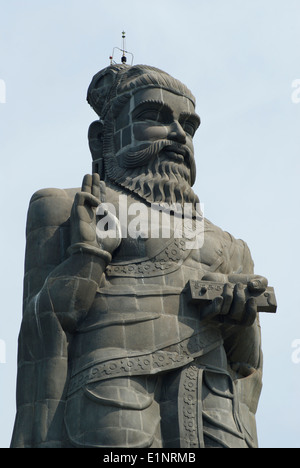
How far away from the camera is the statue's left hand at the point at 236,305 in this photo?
1680 cm

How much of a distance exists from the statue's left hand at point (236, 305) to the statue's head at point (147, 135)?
212cm

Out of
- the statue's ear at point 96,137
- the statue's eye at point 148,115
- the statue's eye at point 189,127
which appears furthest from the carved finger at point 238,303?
the statue's ear at point 96,137

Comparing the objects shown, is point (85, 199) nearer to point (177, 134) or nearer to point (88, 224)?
point (88, 224)

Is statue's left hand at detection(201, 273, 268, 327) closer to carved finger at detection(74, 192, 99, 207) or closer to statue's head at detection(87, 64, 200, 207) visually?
statue's head at detection(87, 64, 200, 207)

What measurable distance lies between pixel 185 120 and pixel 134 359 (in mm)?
4608

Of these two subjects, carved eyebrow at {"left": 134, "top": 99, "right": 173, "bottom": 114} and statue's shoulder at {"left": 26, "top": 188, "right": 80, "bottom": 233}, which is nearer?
statue's shoulder at {"left": 26, "top": 188, "right": 80, "bottom": 233}

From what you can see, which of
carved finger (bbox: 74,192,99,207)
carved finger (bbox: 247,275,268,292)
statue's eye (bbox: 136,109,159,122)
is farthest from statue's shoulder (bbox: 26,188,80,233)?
carved finger (bbox: 247,275,268,292)

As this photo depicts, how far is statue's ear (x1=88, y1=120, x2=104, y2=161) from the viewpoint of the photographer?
63.1 feet

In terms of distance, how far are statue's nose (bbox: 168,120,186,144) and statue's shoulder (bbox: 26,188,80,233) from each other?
1.93 meters

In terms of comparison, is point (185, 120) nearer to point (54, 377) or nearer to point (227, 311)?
point (227, 311)

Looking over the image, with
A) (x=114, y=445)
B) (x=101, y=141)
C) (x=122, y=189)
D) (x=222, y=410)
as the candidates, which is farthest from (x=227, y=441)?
(x=101, y=141)

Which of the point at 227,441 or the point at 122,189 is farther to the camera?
the point at 122,189

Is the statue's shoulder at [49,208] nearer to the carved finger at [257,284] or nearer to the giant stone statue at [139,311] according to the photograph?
the giant stone statue at [139,311]
